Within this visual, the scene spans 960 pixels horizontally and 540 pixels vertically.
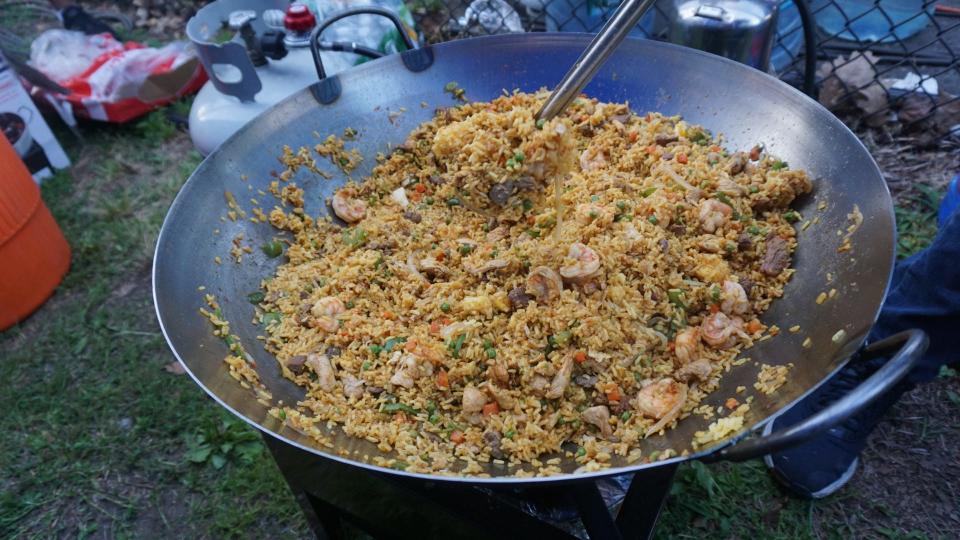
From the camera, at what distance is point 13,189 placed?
3.24 m

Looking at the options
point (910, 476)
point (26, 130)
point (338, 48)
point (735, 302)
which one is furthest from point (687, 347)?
point (26, 130)

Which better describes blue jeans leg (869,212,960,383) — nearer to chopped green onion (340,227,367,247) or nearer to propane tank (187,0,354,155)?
chopped green onion (340,227,367,247)

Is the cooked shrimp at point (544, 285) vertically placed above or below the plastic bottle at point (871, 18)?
above

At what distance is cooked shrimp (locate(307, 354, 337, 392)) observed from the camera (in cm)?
181

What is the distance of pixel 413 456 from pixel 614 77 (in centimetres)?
172

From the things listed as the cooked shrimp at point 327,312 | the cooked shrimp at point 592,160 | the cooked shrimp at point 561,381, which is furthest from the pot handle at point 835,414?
the cooked shrimp at point 592,160

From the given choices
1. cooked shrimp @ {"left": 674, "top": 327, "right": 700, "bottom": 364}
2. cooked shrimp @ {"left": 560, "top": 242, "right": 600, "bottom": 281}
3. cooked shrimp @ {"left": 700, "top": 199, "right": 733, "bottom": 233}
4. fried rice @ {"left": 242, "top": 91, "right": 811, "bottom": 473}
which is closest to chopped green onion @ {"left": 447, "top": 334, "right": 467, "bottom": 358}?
fried rice @ {"left": 242, "top": 91, "right": 811, "bottom": 473}

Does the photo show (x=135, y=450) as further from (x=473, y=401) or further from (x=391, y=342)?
(x=473, y=401)

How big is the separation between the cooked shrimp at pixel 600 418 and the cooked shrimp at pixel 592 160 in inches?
41.4

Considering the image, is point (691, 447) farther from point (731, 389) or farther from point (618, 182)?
point (618, 182)

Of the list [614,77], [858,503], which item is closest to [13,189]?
[614,77]

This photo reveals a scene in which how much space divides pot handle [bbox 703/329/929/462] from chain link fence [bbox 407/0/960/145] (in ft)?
9.61

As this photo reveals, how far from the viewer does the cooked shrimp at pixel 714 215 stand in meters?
2.09

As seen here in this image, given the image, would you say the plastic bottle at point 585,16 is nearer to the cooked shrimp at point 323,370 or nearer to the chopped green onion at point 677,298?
the chopped green onion at point 677,298
